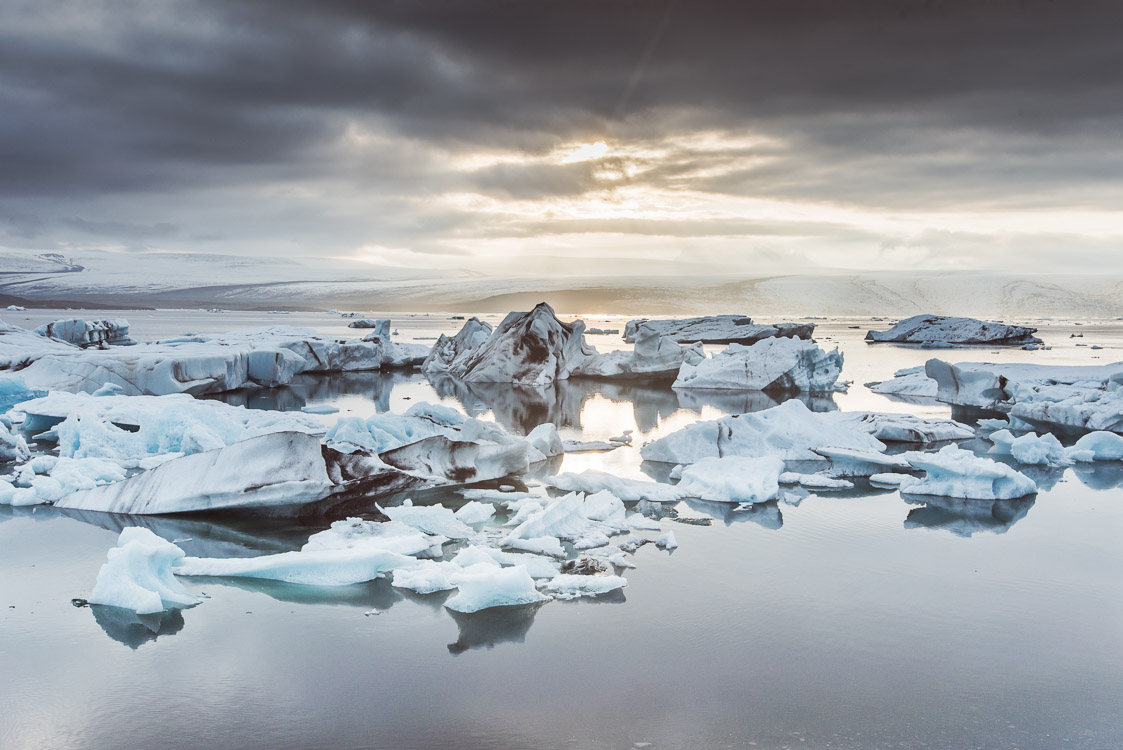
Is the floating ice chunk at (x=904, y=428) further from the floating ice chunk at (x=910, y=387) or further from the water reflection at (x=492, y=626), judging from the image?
the water reflection at (x=492, y=626)

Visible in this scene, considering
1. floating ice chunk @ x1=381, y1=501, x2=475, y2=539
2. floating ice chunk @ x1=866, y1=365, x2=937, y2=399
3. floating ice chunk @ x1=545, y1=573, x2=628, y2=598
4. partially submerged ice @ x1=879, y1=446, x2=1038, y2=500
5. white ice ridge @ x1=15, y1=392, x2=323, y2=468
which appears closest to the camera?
floating ice chunk @ x1=545, y1=573, x2=628, y2=598

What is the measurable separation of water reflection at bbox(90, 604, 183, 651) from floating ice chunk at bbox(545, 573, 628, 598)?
1288mm

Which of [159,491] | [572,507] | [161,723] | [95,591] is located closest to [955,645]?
[572,507]

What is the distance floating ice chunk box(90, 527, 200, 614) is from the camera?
3.00 meters

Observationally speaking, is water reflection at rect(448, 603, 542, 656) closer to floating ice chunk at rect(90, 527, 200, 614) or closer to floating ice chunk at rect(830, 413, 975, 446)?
floating ice chunk at rect(90, 527, 200, 614)

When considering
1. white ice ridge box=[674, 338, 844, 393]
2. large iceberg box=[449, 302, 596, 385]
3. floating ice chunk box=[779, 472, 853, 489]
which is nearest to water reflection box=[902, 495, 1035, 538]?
Result: floating ice chunk box=[779, 472, 853, 489]

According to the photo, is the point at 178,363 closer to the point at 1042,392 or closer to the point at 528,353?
the point at 528,353

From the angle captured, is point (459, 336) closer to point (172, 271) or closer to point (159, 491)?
point (159, 491)

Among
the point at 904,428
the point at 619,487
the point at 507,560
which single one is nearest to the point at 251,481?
the point at 507,560

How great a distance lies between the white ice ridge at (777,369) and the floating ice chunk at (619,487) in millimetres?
6468

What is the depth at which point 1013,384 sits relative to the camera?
29.9ft

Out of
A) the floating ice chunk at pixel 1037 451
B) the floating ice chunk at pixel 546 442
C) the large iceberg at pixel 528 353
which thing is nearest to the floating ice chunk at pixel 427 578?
the floating ice chunk at pixel 546 442

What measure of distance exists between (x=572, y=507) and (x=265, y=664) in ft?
5.68

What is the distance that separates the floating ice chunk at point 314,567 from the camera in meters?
3.33
